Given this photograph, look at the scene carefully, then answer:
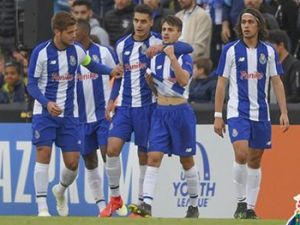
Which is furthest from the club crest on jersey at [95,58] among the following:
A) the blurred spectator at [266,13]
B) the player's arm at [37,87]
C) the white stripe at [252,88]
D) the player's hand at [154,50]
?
the blurred spectator at [266,13]

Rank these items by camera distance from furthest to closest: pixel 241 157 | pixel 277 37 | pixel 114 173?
pixel 277 37 < pixel 114 173 < pixel 241 157

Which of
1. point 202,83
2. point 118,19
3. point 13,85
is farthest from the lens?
point 118,19

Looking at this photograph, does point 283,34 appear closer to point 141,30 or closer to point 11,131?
point 141,30

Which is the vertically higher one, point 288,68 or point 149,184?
point 288,68

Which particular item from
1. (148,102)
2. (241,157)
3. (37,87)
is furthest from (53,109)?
(241,157)

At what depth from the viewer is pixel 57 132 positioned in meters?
17.0

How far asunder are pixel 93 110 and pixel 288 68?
2626 millimetres

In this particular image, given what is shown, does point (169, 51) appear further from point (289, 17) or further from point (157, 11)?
point (289, 17)

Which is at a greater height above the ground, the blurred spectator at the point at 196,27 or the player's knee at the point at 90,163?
the blurred spectator at the point at 196,27

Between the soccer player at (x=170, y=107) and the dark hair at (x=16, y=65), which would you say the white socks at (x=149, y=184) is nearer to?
the soccer player at (x=170, y=107)

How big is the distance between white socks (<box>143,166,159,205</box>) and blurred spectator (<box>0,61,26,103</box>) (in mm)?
4406

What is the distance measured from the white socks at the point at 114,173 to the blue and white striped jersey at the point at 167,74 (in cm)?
114

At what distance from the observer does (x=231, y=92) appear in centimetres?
1653

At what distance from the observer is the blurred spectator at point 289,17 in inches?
826
